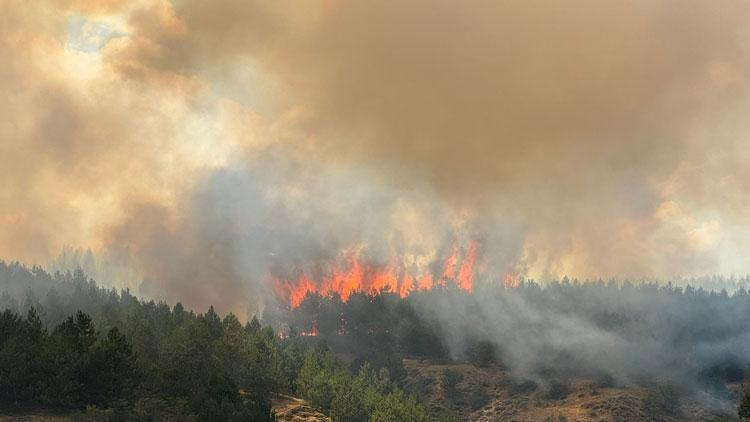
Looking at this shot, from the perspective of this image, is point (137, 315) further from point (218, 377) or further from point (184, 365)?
point (218, 377)

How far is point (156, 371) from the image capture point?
120 m

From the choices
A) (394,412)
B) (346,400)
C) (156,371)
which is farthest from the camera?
(394,412)

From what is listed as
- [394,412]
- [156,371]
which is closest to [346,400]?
[394,412]

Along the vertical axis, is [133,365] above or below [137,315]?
below

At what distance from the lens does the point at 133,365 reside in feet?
365

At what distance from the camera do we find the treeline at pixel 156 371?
3688 inches

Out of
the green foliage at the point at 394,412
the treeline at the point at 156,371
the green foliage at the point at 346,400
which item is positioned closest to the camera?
the treeline at the point at 156,371

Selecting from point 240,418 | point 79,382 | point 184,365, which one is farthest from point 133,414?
point 184,365

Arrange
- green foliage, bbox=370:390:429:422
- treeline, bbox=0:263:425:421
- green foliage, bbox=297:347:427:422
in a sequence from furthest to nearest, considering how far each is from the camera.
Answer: green foliage, bbox=297:347:427:422
green foliage, bbox=370:390:429:422
treeline, bbox=0:263:425:421

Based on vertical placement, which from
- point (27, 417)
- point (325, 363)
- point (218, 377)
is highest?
point (325, 363)

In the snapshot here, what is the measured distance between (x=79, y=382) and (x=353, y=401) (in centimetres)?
7031

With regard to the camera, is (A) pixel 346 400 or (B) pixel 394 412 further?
(B) pixel 394 412

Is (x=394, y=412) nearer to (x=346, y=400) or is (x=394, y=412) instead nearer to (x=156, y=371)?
(x=346, y=400)

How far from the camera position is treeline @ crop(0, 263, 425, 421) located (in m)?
93.7
